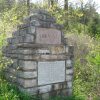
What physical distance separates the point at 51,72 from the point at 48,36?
1.08 m

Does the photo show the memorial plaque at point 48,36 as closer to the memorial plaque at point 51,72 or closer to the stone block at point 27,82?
the memorial plaque at point 51,72

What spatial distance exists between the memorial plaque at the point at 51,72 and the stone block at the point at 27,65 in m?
0.18

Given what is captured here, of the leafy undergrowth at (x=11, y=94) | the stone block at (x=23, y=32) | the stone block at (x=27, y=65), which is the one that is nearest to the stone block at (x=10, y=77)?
the leafy undergrowth at (x=11, y=94)

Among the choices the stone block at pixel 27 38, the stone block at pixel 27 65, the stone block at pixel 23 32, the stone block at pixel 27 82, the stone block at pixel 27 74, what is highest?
the stone block at pixel 23 32

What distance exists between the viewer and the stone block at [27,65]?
20.9 ft

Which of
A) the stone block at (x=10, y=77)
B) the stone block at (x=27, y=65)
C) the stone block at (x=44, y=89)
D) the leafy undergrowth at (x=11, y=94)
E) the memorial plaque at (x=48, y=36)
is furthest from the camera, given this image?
the stone block at (x=10, y=77)

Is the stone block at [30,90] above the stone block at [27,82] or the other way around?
the other way around

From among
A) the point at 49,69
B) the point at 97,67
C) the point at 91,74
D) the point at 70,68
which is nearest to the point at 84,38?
the point at 91,74

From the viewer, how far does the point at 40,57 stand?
661cm

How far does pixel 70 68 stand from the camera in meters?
7.51

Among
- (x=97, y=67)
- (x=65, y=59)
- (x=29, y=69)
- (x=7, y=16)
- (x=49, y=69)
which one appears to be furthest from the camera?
(x=7, y=16)

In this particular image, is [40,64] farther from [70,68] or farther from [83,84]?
[83,84]

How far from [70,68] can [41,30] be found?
172 centimetres

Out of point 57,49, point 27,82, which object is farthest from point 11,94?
point 57,49
